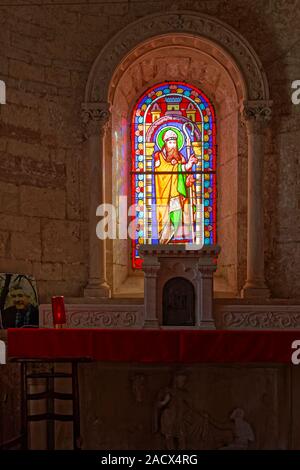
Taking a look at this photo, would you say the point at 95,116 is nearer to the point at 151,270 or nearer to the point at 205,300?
the point at 151,270

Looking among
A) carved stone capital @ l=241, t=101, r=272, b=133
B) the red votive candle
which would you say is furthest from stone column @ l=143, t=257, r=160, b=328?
carved stone capital @ l=241, t=101, r=272, b=133

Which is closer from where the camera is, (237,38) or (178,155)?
(237,38)

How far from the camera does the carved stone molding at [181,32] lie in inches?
268

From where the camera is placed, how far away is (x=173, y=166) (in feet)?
25.1

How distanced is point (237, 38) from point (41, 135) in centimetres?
244

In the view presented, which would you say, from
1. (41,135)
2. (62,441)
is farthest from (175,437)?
(41,135)

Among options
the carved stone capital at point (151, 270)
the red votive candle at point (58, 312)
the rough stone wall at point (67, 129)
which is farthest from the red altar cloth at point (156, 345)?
the rough stone wall at point (67, 129)

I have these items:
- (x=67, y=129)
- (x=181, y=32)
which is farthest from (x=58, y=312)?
(x=181, y=32)

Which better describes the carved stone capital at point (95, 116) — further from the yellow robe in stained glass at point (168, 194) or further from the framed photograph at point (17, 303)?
the framed photograph at point (17, 303)

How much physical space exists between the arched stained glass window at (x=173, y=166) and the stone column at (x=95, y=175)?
87 centimetres

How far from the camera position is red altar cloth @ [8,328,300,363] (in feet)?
16.5

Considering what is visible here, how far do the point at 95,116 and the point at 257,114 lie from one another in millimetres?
1785
